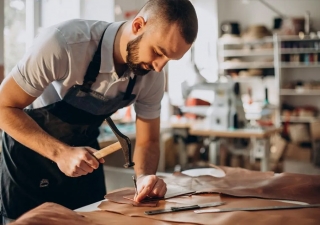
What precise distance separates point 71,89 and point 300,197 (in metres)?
0.88

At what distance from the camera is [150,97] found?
5.95ft

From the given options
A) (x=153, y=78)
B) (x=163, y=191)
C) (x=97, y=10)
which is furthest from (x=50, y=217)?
(x=97, y=10)

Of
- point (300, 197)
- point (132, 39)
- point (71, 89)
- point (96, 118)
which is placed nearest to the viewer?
point (300, 197)

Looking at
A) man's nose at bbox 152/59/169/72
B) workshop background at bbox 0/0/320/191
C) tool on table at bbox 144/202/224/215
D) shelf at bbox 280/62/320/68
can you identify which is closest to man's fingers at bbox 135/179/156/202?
tool on table at bbox 144/202/224/215

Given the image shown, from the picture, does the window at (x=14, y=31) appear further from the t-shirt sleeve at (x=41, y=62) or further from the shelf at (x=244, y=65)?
the shelf at (x=244, y=65)

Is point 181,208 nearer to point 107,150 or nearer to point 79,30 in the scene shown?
point 107,150

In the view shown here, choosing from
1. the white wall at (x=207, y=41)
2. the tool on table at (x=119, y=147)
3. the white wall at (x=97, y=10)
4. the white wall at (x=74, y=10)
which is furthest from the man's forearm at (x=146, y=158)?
the white wall at (x=207, y=41)

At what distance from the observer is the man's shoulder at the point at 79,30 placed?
150 centimetres

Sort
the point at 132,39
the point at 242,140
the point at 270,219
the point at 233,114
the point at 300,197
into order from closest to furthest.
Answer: the point at 270,219 → the point at 300,197 → the point at 132,39 → the point at 233,114 → the point at 242,140

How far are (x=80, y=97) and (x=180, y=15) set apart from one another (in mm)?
493

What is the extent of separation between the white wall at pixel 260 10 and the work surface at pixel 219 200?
5913 mm

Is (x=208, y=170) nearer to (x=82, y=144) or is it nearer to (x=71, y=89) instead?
(x=82, y=144)

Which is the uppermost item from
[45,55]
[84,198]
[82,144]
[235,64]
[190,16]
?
[235,64]

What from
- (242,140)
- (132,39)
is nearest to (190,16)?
(132,39)
